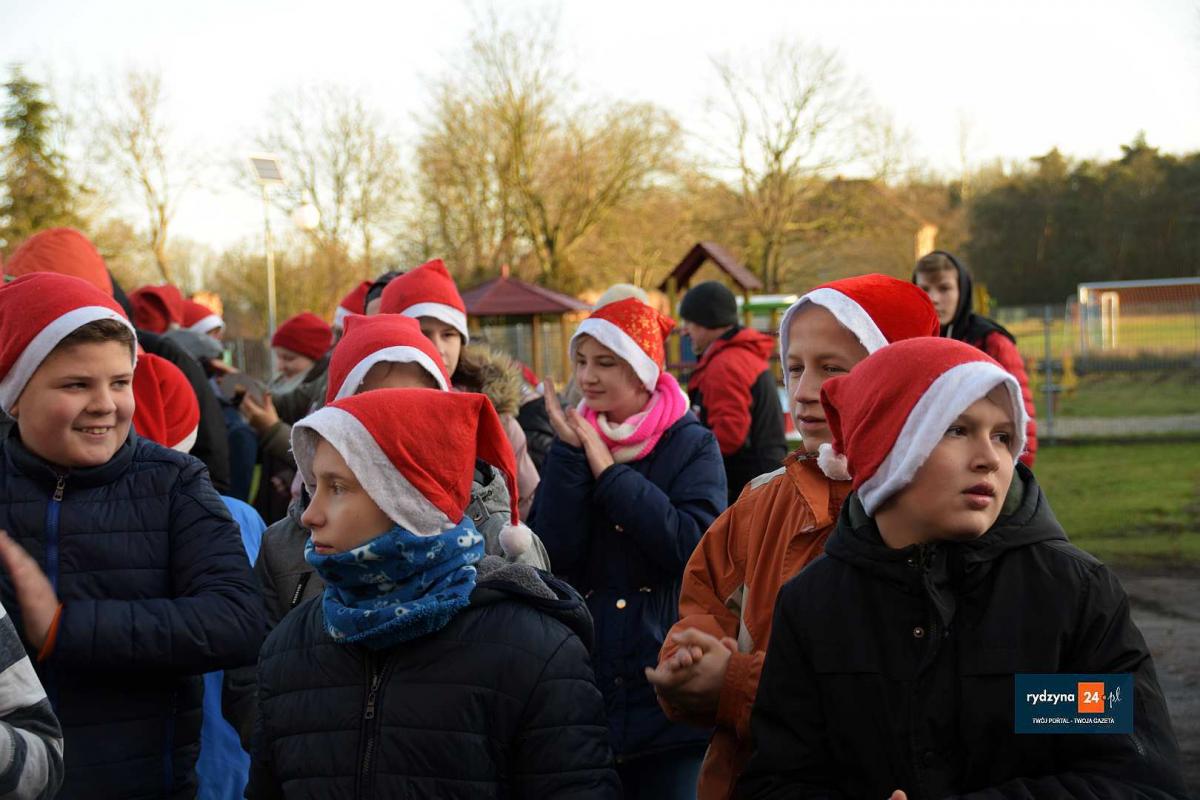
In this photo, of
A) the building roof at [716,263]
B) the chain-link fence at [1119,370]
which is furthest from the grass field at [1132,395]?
the building roof at [716,263]

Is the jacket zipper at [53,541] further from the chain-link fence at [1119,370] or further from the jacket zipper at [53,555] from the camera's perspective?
the chain-link fence at [1119,370]

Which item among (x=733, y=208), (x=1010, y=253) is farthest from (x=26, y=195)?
(x=1010, y=253)

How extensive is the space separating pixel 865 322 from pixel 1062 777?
1147mm

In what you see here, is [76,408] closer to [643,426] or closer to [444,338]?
[643,426]

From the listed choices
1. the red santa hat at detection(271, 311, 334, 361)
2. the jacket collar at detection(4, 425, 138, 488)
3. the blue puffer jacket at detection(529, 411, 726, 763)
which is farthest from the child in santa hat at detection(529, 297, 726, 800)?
the red santa hat at detection(271, 311, 334, 361)

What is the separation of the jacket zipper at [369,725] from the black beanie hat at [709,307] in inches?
191

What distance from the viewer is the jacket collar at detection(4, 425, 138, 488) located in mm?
2939

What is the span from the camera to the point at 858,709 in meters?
2.16

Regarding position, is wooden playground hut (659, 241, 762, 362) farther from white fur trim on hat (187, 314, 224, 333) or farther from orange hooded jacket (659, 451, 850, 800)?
orange hooded jacket (659, 451, 850, 800)

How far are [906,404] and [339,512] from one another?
118 cm

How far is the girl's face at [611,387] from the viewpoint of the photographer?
408 cm

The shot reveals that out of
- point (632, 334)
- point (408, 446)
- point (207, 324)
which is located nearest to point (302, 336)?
point (207, 324)

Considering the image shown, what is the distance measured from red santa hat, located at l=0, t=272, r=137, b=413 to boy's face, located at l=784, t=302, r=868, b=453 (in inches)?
70.7

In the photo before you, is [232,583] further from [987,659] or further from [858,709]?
[987,659]
